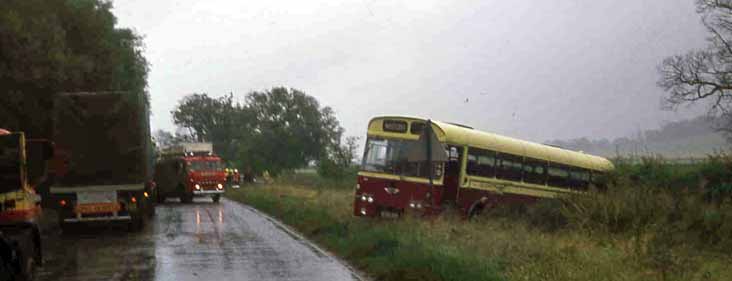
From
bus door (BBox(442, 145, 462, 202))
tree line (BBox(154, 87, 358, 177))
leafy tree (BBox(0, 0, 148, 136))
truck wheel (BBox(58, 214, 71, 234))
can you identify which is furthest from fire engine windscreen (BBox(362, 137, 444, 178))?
tree line (BBox(154, 87, 358, 177))

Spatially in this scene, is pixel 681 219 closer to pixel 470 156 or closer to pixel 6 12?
pixel 470 156

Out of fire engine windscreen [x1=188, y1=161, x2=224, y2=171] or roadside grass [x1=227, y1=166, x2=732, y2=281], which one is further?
fire engine windscreen [x1=188, y1=161, x2=224, y2=171]

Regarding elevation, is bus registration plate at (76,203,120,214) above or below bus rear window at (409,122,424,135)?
below

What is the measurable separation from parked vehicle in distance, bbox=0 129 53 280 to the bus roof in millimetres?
12583


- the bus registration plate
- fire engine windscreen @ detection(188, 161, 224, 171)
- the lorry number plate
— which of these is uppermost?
fire engine windscreen @ detection(188, 161, 224, 171)

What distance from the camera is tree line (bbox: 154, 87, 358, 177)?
10925 centimetres

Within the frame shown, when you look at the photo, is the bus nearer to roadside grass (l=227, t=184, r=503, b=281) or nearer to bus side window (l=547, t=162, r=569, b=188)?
roadside grass (l=227, t=184, r=503, b=281)

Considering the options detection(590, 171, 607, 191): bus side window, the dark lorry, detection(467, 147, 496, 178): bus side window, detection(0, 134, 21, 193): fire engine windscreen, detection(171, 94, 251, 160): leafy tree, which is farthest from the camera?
detection(171, 94, 251, 160): leafy tree

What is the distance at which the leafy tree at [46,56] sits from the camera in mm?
24059

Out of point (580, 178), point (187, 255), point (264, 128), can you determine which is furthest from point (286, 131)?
point (187, 255)

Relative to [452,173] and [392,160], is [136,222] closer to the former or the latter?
[392,160]

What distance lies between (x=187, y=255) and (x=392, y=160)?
29.4 ft

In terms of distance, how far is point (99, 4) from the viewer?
124 feet

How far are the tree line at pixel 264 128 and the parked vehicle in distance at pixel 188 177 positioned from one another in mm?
41196
